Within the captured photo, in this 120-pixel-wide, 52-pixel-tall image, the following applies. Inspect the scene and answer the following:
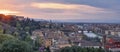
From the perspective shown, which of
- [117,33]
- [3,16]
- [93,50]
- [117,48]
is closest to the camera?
[93,50]

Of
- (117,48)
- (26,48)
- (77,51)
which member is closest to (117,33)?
(117,48)

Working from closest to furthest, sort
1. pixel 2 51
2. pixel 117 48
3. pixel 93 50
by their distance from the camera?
pixel 2 51 → pixel 93 50 → pixel 117 48

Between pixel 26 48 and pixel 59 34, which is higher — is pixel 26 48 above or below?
above

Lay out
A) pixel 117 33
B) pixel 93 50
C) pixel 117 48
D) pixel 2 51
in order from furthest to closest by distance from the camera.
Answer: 1. pixel 117 33
2. pixel 117 48
3. pixel 93 50
4. pixel 2 51

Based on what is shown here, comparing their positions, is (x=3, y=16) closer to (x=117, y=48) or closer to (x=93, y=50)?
(x=117, y=48)

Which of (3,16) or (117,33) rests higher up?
(3,16)

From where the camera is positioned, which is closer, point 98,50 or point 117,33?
point 98,50

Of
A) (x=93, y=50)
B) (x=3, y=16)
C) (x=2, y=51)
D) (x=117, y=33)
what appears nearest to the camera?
(x=2, y=51)

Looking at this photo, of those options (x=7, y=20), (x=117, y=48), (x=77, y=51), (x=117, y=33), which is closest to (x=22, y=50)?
(x=77, y=51)

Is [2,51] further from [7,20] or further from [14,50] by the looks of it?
[7,20]
